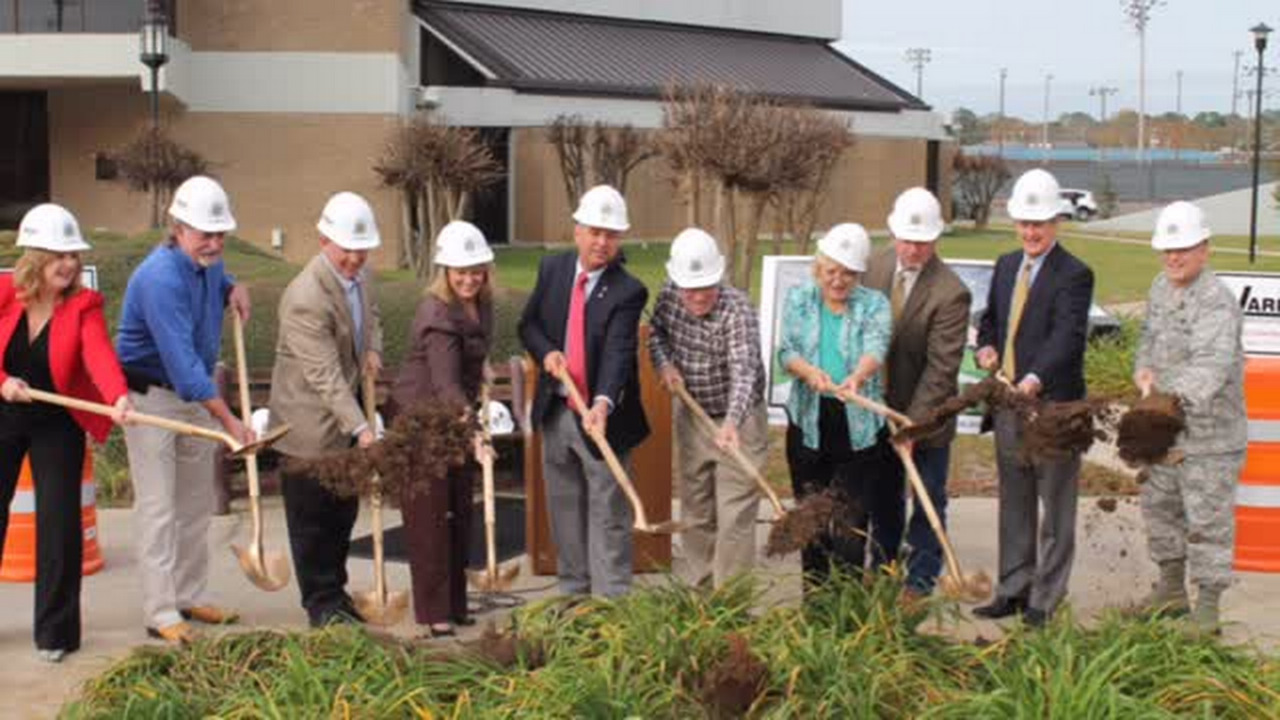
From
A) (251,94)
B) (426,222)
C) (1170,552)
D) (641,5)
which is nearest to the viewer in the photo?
(1170,552)

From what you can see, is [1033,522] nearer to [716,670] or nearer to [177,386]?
[716,670]

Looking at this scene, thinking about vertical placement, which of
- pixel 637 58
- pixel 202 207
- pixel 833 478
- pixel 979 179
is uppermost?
pixel 637 58

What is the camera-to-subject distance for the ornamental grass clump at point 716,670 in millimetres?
5574

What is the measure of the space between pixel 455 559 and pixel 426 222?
2472cm

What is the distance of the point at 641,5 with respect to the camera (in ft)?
159

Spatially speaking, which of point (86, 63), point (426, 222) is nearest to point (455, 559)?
point (426, 222)

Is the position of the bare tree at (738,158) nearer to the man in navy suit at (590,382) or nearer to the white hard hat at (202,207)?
the man in navy suit at (590,382)

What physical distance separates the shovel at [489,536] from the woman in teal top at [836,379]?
1282mm

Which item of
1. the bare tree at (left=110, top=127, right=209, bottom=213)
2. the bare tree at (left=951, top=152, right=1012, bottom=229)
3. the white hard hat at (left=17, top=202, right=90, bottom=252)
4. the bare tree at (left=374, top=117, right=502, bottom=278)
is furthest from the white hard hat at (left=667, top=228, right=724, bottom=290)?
the bare tree at (left=951, top=152, right=1012, bottom=229)

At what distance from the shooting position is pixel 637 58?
45812 millimetres

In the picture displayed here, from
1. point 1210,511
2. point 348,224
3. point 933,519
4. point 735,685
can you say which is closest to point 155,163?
point 348,224

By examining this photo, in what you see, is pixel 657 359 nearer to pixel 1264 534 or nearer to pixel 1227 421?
pixel 1227 421

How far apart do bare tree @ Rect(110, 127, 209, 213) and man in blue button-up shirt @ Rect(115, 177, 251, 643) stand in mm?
24261

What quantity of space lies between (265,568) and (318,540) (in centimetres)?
34
